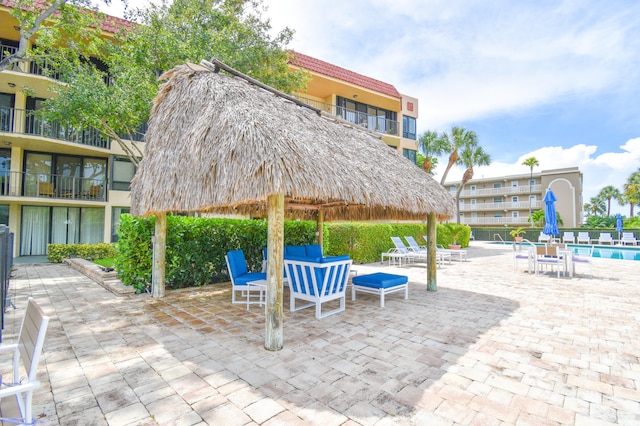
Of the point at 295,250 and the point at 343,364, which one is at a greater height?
the point at 295,250

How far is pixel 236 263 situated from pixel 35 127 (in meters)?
15.0

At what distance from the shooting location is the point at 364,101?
23.3 meters

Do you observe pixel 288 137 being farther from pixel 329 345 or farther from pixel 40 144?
Answer: pixel 40 144

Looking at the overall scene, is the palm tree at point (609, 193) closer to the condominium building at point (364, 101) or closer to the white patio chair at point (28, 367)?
the condominium building at point (364, 101)

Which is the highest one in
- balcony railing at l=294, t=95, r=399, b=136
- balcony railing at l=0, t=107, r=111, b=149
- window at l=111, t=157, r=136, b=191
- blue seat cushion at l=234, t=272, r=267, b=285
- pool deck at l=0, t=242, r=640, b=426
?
balcony railing at l=294, t=95, r=399, b=136

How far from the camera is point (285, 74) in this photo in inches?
526

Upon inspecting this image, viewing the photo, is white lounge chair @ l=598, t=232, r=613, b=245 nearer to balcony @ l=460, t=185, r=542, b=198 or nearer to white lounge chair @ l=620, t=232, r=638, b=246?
white lounge chair @ l=620, t=232, r=638, b=246

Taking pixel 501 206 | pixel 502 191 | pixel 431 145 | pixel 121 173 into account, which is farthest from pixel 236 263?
pixel 502 191

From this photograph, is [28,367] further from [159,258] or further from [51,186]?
[51,186]

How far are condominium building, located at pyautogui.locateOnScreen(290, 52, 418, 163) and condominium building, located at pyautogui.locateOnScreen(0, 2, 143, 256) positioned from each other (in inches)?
425

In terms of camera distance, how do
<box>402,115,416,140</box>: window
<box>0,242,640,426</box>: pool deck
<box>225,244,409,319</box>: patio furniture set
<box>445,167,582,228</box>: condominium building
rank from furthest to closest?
<box>445,167,582,228</box>: condominium building < <box>402,115,416,140</box>: window < <box>225,244,409,319</box>: patio furniture set < <box>0,242,640,426</box>: pool deck

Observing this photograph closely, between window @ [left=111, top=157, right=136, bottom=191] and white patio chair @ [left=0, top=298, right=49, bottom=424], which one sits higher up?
window @ [left=111, top=157, right=136, bottom=191]

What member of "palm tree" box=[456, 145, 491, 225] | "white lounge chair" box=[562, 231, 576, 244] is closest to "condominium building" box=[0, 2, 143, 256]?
"palm tree" box=[456, 145, 491, 225]

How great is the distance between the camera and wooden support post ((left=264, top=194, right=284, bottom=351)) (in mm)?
4121
